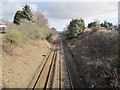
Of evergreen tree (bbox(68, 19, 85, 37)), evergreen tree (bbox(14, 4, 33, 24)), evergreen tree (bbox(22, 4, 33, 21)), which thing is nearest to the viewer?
evergreen tree (bbox(22, 4, 33, 21))

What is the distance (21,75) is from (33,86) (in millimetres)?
2557

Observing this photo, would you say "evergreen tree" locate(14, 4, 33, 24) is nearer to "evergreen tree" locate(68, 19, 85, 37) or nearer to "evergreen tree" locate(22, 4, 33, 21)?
"evergreen tree" locate(22, 4, 33, 21)

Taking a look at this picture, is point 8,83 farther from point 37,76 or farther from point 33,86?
point 37,76

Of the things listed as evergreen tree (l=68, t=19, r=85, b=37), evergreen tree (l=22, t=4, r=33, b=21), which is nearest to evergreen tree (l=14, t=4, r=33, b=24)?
evergreen tree (l=22, t=4, r=33, b=21)

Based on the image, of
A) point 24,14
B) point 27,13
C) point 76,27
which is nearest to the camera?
point 27,13

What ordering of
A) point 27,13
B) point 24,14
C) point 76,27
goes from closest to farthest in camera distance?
point 27,13
point 24,14
point 76,27

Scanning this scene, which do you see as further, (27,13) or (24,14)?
(24,14)

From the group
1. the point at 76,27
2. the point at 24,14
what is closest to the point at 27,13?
the point at 24,14

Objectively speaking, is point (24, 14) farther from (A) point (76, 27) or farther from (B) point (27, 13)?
(A) point (76, 27)

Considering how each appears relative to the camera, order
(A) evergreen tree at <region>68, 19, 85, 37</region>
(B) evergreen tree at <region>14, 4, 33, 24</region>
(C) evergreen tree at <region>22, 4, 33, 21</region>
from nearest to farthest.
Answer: (C) evergreen tree at <region>22, 4, 33, 21</region>
(B) evergreen tree at <region>14, 4, 33, 24</region>
(A) evergreen tree at <region>68, 19, 85, 37</region>

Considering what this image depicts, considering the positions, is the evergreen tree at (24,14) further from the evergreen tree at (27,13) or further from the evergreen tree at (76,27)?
the evergreen tree at (76,27)

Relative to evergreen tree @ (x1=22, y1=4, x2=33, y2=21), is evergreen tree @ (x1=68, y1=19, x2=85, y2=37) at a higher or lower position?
lower

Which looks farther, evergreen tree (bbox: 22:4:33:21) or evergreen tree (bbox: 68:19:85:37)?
evergreen tree (bbox: 68:19:85:37)

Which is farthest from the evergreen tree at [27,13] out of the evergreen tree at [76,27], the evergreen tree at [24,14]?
the evergreen tree at [76,27]
